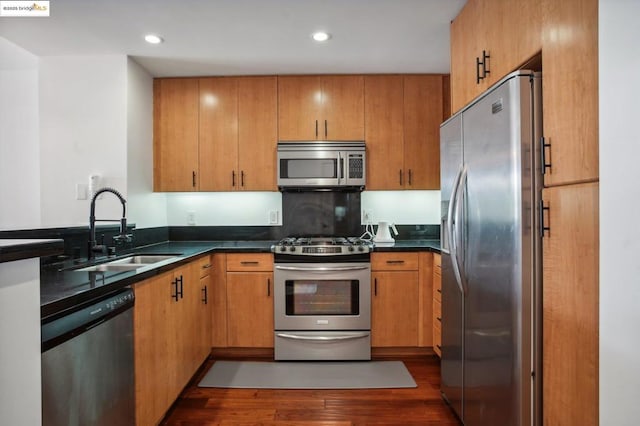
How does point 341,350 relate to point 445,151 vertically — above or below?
below

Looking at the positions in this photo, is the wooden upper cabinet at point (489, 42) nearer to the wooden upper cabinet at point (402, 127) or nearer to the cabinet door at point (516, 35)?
the cabinet door at point (516, 35)

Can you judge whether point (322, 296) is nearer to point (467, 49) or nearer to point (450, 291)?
point (450, 291)

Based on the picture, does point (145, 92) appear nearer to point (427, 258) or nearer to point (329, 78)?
point (329, 78)

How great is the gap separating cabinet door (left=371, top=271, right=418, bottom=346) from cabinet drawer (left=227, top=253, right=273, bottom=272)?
906 mm

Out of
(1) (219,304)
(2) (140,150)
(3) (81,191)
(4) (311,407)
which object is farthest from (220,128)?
(4) (311,407)

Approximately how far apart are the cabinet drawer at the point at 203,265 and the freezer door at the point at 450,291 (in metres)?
1.73

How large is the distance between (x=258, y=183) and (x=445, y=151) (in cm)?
175

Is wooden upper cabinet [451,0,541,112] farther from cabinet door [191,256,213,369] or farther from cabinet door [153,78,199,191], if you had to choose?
cabinet door [153,78,199,191]

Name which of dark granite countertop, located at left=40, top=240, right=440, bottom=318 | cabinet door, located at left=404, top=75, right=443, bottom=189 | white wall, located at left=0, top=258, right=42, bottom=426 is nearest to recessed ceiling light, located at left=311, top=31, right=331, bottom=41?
cabinet door, located at left=404, top=75, right=443, bottom=189

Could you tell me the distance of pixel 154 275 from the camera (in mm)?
1930

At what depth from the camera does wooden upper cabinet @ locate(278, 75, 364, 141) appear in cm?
330

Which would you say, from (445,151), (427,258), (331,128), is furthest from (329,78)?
(427,258)

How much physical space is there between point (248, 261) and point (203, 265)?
0.40 metres

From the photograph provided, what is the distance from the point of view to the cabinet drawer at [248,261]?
3045 millimetres
